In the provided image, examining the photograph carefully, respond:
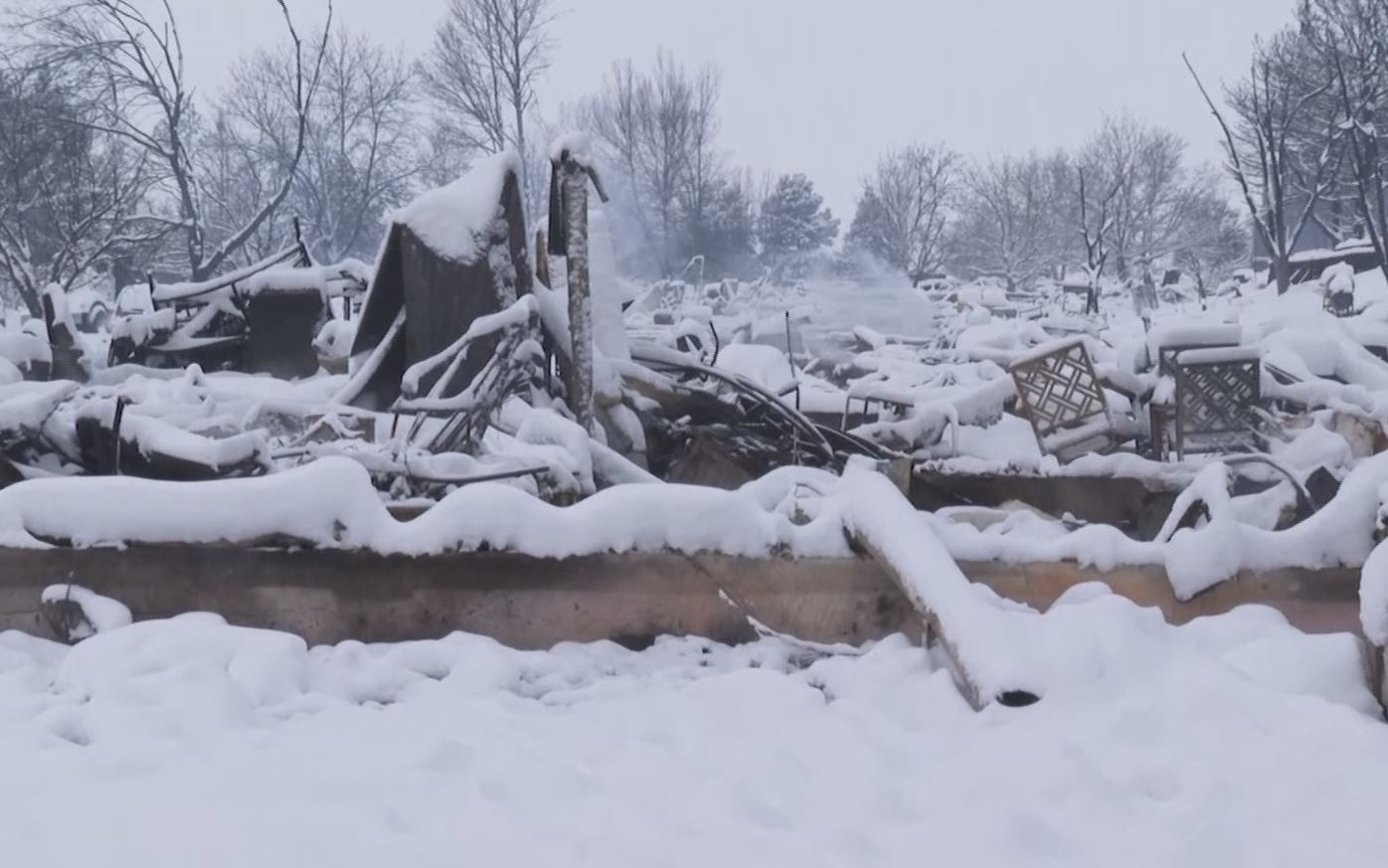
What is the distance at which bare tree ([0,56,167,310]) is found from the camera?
2489 cm

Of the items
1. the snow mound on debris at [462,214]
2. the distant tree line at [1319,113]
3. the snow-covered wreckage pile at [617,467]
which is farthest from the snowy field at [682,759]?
the distant tree line at [1319,113]

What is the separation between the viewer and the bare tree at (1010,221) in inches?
2108

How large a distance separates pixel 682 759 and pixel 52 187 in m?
28.6

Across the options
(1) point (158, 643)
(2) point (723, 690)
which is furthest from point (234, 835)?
(2) point (723, 690)

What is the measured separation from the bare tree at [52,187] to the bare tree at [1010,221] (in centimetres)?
3814

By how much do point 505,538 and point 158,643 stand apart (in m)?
1.14

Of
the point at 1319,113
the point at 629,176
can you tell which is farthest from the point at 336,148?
the point at 1319,113

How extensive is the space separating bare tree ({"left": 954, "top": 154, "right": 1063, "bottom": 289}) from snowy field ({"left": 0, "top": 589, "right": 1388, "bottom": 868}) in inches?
1998

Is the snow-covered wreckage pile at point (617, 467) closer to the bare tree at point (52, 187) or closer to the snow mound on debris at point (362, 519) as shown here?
the snow mound on debris at point (362, 519)

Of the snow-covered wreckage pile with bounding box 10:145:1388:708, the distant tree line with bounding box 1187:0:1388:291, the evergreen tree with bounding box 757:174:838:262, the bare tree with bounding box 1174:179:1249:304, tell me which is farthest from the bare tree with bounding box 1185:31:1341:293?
the evergreen tree with bounding box 757:174:838:262

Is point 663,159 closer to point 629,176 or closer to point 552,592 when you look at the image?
point 629,176

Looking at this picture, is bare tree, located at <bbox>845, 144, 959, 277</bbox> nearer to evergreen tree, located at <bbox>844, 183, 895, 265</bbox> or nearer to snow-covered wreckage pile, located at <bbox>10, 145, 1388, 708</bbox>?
evergreen tree, located at <bbox>844, 183, 895, 265</bbox>

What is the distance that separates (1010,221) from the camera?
5397 cm

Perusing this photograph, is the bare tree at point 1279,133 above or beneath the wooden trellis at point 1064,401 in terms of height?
above
